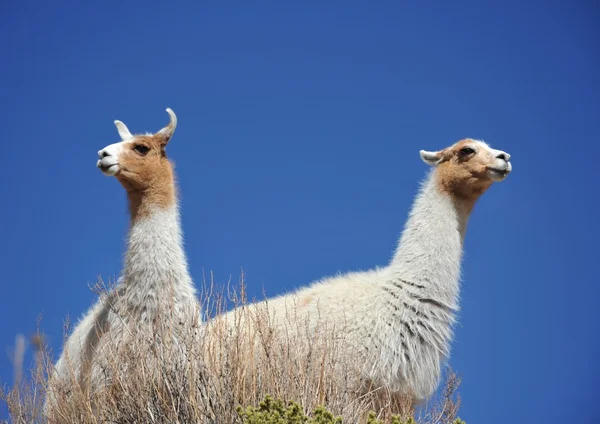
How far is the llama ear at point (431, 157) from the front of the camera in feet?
24.6

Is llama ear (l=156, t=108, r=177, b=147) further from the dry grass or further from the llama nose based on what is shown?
the llama nose

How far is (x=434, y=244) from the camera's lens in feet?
22.8

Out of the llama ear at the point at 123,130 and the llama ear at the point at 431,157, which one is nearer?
the llama ear at the point at 123,130

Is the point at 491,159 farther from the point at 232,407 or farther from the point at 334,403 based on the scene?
the point at 232,407

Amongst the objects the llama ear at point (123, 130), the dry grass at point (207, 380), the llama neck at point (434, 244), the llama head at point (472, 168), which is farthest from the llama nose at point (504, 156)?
the llama ear at point (123, 130)

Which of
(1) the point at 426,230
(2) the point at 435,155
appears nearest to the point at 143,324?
(1) the point at 426,230

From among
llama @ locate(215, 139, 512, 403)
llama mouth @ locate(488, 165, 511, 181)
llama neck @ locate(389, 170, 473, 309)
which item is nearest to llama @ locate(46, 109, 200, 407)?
llama @ locate(215, 139, 512, 403)

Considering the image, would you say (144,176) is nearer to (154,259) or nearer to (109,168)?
(109,168)

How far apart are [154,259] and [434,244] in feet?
7.55

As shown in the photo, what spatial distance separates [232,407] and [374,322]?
1.86 meters

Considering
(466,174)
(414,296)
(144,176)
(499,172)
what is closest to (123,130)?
(144,176)

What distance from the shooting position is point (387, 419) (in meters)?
5.68

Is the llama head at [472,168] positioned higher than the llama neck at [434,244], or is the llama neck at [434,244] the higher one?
the llama head at [472,168]

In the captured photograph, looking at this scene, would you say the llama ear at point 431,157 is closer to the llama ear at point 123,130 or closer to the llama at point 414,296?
the llama at point 414,296
